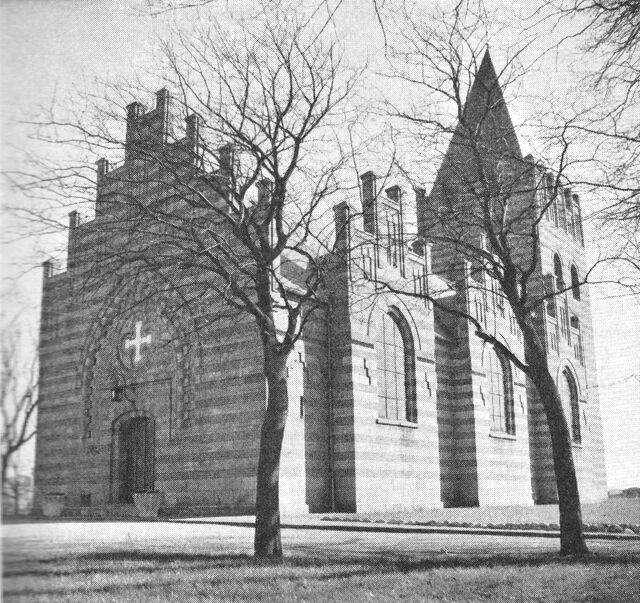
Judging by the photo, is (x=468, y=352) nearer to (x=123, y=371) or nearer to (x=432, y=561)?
(x=123, y=371)

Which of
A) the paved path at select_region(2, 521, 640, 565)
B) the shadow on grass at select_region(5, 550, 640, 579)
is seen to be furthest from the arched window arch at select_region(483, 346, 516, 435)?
the shadow on grass at select_region(5, 550, 640, 579)

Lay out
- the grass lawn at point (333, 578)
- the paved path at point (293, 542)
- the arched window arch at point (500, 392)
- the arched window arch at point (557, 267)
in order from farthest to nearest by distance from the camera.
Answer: the arched window arch at point (557, 267), the arched window arch at point (500, 392), the paved path at point (293, 542), the grass lawn at point (333, 578)

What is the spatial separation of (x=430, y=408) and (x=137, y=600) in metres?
18.7

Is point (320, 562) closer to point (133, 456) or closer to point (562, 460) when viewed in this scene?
point (562, 460)

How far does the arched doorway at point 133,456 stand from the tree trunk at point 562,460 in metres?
13.1

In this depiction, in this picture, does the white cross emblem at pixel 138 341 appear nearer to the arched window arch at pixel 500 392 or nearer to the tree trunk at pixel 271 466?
Answer: the tree trunk at pixel 271 466

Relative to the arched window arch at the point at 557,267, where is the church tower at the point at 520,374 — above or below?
below

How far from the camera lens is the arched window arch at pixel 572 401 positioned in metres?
35.4

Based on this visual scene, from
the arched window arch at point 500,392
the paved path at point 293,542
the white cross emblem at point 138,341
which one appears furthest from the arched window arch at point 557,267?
the paved path at point 293,542

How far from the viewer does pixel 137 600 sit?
7.36 meters

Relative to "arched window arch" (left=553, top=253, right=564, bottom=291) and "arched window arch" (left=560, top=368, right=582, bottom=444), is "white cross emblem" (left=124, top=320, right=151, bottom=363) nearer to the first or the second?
"arched window arch" (left=560, top=368, right=582, bottom=444)

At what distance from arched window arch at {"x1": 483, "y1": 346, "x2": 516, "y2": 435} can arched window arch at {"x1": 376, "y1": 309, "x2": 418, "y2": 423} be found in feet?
17.9

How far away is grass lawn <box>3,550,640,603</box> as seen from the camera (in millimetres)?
7836

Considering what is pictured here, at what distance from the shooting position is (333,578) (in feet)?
29.6
